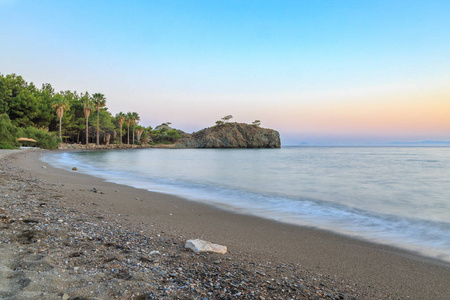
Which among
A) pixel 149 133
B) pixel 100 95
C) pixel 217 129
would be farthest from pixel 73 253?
pixel 217 129

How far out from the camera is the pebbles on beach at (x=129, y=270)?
8.71 ft

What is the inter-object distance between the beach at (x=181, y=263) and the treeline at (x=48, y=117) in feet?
144

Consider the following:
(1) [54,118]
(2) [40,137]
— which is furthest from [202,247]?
(1) [54,118]

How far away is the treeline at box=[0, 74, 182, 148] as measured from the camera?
50.2 m

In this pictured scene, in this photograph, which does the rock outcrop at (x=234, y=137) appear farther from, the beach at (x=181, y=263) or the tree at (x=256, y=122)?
the beach at (x=181, y=263)

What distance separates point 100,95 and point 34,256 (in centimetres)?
7777

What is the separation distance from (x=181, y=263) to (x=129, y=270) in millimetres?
663

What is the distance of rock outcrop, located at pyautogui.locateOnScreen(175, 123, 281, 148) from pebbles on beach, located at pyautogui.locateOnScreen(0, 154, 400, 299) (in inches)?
5110

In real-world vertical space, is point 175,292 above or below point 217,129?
below

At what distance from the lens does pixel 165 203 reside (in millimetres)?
8734

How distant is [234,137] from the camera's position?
140625mm

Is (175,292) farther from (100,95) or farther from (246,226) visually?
(100,95)

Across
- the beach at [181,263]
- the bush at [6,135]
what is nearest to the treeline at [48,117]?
the bush at [6,135]

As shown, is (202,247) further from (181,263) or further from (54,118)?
(54,118)
